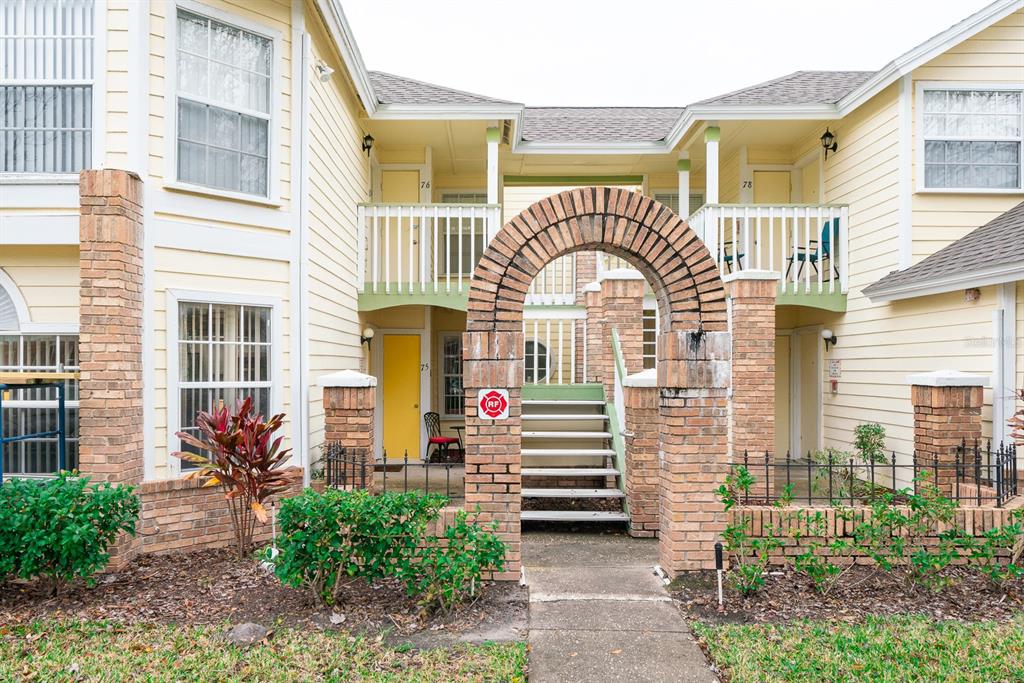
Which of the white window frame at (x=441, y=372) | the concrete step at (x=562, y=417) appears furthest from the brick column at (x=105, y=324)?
the white window frame at (x=441, y=372)

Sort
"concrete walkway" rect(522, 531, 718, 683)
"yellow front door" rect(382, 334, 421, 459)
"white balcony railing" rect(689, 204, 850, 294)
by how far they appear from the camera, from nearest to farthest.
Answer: "concrete walkway" rect(522, 531, 718, 683) < "white balcony railing" rect(689, 204, 850, 294) < "yellow front door" rect(382, 334, 421, 459)

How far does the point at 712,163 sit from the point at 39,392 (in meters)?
9.18

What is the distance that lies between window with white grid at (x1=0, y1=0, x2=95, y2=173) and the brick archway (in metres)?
4.21

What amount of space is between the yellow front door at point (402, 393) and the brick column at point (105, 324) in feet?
19.3

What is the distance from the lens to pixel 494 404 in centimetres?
554

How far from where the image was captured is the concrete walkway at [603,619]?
415 centimetres

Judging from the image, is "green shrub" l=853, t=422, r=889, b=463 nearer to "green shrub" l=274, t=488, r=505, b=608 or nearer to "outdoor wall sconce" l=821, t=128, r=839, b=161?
"outdoor wall sconce" l=821, t=128, r=839, b=161

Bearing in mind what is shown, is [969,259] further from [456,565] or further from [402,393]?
[402,393]

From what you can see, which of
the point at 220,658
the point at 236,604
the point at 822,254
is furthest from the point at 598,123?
the point at 220,658

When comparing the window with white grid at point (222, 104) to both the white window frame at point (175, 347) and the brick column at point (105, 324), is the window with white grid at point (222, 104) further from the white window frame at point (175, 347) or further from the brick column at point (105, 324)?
the white window frame at point (175, 347)

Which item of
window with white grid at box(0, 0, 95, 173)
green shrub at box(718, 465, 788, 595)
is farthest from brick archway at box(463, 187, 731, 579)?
window with white grid at box(0, 0, 95, 173)

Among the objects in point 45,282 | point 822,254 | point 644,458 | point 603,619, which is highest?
point 822,254

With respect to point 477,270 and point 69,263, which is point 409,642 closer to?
point 477,270

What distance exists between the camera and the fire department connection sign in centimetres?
554
